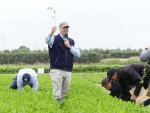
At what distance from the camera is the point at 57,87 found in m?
5.00

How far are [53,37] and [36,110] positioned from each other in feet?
7.54

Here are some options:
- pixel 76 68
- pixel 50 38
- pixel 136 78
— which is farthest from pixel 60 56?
pixel 76 68

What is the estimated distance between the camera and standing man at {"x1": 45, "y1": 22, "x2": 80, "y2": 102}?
5023mm

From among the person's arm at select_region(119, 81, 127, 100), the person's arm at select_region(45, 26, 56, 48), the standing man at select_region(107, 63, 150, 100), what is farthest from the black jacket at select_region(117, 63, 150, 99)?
the person's arm at select_region(45, 26, 56, 48)

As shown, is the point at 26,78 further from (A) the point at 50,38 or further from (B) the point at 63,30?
(B) the point at 63,30

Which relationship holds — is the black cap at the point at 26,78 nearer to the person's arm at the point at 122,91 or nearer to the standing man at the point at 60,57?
the standing man at the point at 60,57

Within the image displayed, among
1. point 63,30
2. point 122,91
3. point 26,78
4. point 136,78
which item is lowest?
point 122,91

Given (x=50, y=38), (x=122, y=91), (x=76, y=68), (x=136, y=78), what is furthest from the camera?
(x=76, y=68)

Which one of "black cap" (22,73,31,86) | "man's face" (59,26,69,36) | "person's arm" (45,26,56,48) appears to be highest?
"man's face" (59,26,69,36)

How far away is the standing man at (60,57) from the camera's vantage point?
5023 millimetres

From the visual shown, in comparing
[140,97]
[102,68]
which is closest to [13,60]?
[102,68]

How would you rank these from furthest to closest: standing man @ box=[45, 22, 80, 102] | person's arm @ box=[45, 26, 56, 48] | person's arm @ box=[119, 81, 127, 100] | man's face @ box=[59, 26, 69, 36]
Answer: person's arm @ box=[119, 81, 127, 100] < man's face @ box=[59, 26, 69, 36] < standing man @ box=[45, 22, 80, 102] < person's arm @ box=[45, 26, 56, 48]

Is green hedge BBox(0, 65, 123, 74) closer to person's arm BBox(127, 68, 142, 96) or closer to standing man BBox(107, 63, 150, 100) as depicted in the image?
standing man BBox(107, 63, 150, 100)

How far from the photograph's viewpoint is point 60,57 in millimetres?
5133
